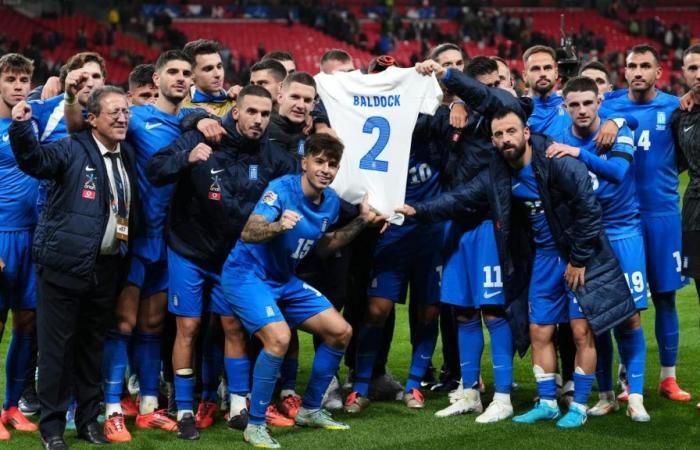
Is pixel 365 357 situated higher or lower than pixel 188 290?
lower

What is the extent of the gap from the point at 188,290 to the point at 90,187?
94 centimetres

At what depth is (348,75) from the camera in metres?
7.26

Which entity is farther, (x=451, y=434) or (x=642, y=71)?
(x=642, y=71)

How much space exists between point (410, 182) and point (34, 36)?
23116 millimetres

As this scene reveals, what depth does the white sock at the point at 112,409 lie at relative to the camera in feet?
21.6

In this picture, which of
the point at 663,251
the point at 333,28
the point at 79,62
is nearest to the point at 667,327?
the point at 663,251

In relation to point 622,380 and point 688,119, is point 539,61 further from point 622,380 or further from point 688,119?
point 622,380

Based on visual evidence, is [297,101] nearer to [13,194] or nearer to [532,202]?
[532,202]

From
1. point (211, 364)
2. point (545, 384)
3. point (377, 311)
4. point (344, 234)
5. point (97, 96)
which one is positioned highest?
point (97, 96)

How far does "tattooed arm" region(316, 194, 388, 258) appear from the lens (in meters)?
6.79

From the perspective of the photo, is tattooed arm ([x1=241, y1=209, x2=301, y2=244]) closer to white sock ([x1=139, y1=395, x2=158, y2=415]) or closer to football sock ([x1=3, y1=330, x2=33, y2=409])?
white sock ([x1=139, y1=395, x2=158, y2=415])

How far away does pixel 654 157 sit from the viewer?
7473 millimetres

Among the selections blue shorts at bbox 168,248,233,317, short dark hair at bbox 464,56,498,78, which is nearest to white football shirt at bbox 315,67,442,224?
short dark hair at bbox 464,56,498,78

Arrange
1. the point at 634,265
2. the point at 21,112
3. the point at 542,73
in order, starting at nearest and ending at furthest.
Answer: the point at 21,112, the point at 634,265, the point at 542,73
